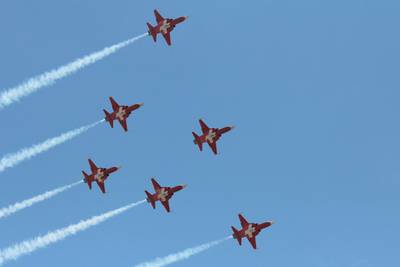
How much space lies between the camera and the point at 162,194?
186750 mm

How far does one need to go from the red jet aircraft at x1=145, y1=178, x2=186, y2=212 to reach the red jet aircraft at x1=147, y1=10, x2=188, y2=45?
37349 mm

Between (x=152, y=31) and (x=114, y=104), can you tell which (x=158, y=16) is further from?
(x=114, y=104)

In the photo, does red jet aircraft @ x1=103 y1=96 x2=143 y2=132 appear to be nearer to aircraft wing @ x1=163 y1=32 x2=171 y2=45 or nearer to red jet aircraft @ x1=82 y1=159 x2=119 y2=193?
red jet aircraft @ x1=82 y1=159 x2=119 y2=193

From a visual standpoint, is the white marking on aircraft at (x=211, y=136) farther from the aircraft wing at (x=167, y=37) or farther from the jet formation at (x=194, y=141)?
the aircraft wing at (x=167, y=37)

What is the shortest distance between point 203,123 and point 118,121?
22585 mm

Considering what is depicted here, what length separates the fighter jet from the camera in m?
185

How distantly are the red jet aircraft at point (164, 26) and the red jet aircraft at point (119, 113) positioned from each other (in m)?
19.2

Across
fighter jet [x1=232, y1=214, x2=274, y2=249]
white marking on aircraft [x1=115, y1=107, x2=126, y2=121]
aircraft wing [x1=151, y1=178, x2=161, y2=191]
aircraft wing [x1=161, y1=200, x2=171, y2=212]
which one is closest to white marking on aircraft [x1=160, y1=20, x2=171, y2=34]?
white marking on aircraft [x1=115, y1=107, x2=126, y2=121]

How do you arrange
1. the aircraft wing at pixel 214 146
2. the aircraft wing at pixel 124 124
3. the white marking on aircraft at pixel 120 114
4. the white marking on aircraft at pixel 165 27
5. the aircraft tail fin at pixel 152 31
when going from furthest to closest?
the aircraft wing at pixel 214 146 < the aircraft wing at pixel 124 124 < the white marking on aircraft at pixel 120 114 < the white marking on aircraft at pixel 165 27 < the aircraft tail fin at pixel 152 31

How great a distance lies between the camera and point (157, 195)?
186 m

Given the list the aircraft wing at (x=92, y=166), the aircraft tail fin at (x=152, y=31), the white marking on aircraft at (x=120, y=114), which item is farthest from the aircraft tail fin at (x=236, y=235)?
the aircraft tail fin at (x=152, y=31)

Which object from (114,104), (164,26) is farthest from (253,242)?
(164,26)

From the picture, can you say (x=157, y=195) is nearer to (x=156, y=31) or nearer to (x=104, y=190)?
(x=104, y=190)

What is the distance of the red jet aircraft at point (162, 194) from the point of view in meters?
184
